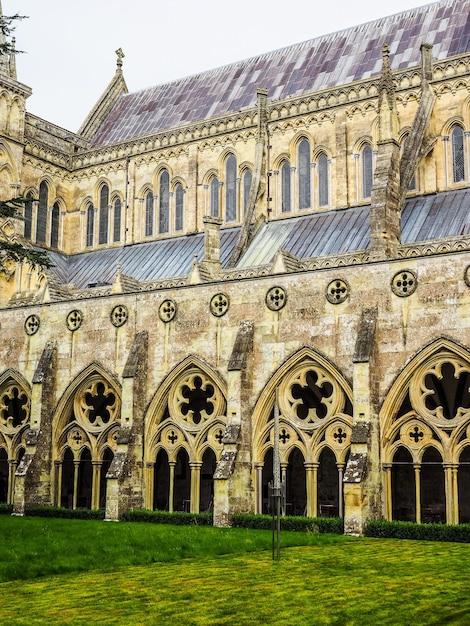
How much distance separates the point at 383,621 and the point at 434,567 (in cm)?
534

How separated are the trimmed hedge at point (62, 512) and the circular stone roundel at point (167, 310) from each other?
21.9 ft

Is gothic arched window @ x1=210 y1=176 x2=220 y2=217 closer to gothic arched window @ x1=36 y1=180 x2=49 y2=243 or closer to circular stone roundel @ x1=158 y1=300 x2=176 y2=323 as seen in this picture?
gothic arched window @ x1=36 y1=180 x2=49 y2=243

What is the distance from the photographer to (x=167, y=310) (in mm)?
30016

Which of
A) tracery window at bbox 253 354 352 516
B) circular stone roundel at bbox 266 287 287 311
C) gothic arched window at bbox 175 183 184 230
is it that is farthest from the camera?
gothic arched window at bbox 175 183 184 230

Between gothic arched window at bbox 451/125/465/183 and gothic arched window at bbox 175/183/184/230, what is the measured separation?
511 inches

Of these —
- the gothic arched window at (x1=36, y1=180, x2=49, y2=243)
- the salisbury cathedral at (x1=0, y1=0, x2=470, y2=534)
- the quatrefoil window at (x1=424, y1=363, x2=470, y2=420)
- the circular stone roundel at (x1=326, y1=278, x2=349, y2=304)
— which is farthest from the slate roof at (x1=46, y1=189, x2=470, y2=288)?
the circular stone roundel at (x1=326, y1=278, x2=349, y2=304)

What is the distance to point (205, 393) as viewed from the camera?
31578 millimetres

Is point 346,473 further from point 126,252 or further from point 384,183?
point 126,252

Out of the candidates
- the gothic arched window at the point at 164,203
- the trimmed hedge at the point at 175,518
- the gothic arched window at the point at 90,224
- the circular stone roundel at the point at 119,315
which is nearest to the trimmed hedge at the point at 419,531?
the trimmed hedge at the point at 175,518

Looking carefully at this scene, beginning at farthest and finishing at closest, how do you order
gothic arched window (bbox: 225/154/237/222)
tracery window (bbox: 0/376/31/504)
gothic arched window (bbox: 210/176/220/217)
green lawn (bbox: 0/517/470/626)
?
gothic arched window (bbox: 210/176/220/217)
gothic arched window (bbox: 225/154/237/222)
tracery window (bbox: 0/376/31/504)
green lawn (bbox: 0/517/470/626)

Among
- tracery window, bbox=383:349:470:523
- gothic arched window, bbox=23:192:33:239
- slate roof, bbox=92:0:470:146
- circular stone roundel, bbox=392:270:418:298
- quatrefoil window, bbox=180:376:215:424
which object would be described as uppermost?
slate roof, bbox=92:0:470:146

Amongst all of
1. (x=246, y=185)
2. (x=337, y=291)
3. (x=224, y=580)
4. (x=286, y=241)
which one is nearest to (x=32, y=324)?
(x=286, y=241)

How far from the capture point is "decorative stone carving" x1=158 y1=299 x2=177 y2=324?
29.8m

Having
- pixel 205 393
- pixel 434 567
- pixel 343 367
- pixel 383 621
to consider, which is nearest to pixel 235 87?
pixel 205 393
